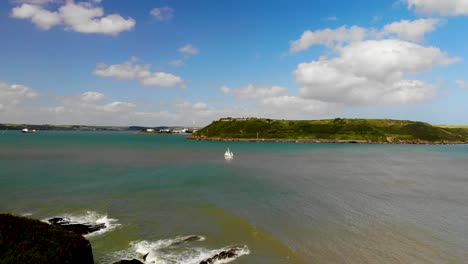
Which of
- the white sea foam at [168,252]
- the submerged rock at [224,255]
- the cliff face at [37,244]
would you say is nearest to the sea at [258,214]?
the white sea foam at [168,252]

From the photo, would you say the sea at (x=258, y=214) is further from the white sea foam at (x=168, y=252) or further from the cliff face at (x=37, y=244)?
the cliff face at (x=37, y=244)

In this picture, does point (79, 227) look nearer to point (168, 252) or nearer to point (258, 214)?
point (168, 252)

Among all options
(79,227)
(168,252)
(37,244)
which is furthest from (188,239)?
(37,244)

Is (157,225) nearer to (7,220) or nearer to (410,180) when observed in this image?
(7,220)

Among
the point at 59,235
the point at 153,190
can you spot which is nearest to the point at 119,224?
the point at 59,235

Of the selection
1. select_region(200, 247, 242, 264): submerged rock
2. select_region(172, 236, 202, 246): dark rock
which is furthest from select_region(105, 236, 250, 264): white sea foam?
select_region(200, 247, 242, 264): submerged rock

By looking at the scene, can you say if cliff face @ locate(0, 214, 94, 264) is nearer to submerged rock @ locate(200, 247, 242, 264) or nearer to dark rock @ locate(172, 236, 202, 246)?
dark rock @ locate(172, 236, 202, 246)

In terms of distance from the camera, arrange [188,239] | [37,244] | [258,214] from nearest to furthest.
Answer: [37,244] < [188,239] < [258,214]
